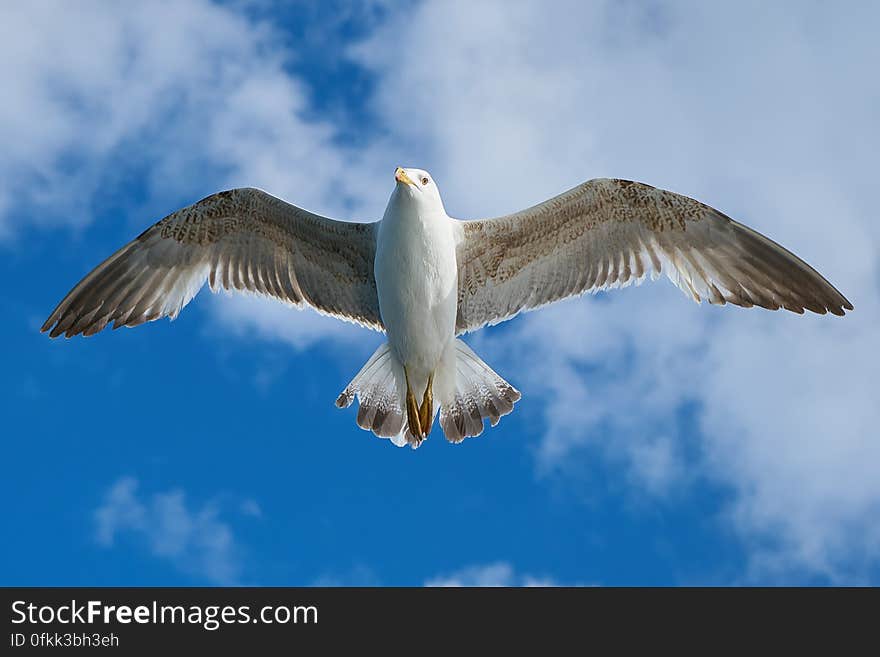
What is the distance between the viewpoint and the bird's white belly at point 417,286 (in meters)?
7.96

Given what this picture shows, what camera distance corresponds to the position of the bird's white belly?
7.96 m

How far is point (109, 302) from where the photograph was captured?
8.97 m

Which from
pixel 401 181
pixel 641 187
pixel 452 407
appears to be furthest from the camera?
pixel 452 407

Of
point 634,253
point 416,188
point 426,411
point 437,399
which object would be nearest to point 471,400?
point 437,399

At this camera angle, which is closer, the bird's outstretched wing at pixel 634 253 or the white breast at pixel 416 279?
the white breast at pixel 416 279

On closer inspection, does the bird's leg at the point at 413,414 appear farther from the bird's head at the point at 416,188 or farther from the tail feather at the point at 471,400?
the bird's head at the point at 416,188

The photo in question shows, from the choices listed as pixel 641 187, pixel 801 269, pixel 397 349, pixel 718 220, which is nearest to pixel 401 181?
pixel 397 349

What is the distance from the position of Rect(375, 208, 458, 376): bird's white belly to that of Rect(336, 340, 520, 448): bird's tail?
1.05ft

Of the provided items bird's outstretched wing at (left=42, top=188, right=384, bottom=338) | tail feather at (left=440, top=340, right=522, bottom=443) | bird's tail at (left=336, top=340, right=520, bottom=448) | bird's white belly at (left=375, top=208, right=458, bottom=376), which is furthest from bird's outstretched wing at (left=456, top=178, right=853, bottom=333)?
bird's outstretched wing at (left=42, top=188, right=384, bottom=338)

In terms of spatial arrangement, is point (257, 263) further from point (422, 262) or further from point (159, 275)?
point (422, 262)

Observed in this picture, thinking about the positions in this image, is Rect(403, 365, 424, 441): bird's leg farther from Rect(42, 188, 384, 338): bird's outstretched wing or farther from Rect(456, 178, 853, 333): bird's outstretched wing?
Rect(456, 178, 853, 333): bird's outstretched wing

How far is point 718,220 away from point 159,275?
4.93 m

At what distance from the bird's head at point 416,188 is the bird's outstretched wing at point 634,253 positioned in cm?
53

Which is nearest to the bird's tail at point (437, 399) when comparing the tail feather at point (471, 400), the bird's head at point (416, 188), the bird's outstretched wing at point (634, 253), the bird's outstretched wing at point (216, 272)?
the tail feather at point (471, 400)
